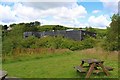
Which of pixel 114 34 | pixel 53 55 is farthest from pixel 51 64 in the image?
pixel 114 34

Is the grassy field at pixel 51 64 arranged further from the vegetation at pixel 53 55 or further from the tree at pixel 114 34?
the tree at pixel 114 34

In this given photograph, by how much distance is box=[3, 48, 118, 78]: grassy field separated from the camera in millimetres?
10414

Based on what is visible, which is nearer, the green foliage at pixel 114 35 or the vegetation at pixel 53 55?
the vegetation at pixel 53 55

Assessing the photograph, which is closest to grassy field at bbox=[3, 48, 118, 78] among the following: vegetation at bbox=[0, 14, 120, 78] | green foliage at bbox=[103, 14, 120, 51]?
vegetation at bbox=[0, 14, 120, 78]

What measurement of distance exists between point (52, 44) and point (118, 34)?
8062 mm

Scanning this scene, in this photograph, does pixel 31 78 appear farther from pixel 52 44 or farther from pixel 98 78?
pixel 52 44

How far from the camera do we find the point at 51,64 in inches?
550

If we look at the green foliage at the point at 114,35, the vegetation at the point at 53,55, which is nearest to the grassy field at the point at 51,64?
the vegetation at the point at 53,55

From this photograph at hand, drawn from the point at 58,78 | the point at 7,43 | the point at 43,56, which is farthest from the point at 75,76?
the point at 7,43

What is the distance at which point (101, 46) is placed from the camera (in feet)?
Answer: 85.0

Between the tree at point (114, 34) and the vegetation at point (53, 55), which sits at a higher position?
the tree at point (114, 34)

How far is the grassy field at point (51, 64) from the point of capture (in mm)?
10414

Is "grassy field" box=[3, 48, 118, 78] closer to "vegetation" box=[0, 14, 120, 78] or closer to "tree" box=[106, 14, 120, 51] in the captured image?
"vegetation" box=[0, 14, 120, 78]

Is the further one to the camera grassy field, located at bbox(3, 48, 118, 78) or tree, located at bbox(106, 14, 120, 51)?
tree, located at bbox(106, 14, 120, 51)
